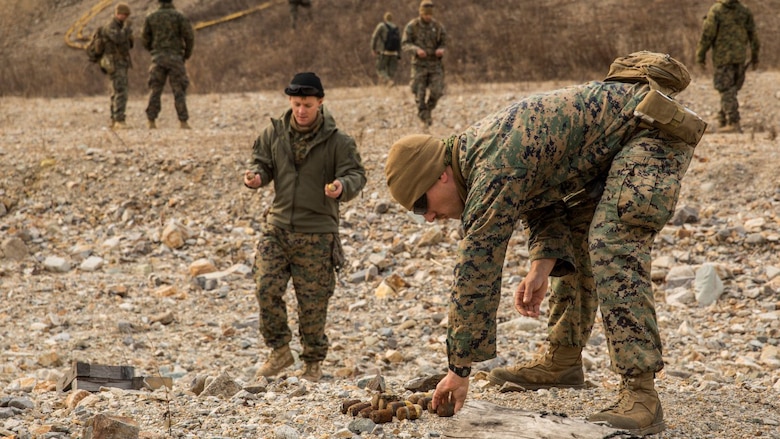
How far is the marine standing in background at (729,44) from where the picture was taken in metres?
11.3

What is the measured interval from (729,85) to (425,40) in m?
4.13

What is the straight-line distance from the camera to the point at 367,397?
4180mm

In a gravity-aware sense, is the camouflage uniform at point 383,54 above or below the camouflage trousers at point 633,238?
above

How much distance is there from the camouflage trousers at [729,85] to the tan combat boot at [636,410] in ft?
30.2

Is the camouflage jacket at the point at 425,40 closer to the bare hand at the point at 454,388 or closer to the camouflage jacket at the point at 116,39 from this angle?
the camouflage jacket at the point at 116,39

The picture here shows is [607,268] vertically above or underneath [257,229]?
above

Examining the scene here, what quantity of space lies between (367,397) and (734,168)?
637cm

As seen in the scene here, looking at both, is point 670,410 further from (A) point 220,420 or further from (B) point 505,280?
(B) point 505,280

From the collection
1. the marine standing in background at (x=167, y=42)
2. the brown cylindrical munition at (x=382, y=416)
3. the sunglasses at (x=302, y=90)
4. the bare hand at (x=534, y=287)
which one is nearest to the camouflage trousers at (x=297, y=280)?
the sunglasses at (x=302, y=90)

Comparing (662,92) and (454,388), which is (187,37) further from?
(454,388)

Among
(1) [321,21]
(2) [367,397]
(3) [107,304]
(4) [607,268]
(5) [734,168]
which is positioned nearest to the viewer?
(4) [607,268]

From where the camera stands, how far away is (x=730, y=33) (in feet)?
37.0

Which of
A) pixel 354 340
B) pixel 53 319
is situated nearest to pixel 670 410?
pixel 354 340

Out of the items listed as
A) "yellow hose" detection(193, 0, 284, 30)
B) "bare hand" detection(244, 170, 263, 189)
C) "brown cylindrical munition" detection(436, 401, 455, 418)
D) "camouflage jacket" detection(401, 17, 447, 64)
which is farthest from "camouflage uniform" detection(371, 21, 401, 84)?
"brown cylindrical munition" detection(436, 401, 455, 418)
